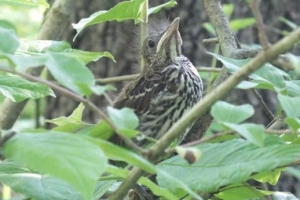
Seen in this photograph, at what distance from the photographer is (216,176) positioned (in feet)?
3.12

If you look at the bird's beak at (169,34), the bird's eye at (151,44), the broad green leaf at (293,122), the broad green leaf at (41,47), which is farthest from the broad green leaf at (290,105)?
the bird's eye at (151,44)

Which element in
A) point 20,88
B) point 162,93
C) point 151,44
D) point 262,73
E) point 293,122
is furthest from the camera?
point 151,44

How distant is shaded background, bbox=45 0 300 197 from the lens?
3.76 meters

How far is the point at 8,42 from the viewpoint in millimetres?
866

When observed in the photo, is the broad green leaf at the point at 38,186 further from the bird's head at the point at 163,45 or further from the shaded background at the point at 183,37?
the shaded background at the point at 183,37

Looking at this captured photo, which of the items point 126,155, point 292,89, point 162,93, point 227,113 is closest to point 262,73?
point 292,89

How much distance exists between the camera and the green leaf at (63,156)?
0.78 meters

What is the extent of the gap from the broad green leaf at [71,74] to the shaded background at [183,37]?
2.85m

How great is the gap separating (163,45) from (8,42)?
1.46m

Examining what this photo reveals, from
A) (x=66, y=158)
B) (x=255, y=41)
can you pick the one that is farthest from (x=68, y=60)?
(x=255, y=41)

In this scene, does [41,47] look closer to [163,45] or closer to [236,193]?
[236,193]

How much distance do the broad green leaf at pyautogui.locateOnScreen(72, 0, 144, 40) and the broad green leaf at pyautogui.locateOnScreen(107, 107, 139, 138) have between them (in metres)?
0.51

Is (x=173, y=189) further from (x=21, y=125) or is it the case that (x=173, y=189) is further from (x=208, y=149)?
(x=21, y=125)

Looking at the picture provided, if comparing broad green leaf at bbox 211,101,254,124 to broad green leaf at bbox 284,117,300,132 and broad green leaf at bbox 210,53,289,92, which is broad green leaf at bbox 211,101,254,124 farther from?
broad green leaf at bbox 210,53,289,92
